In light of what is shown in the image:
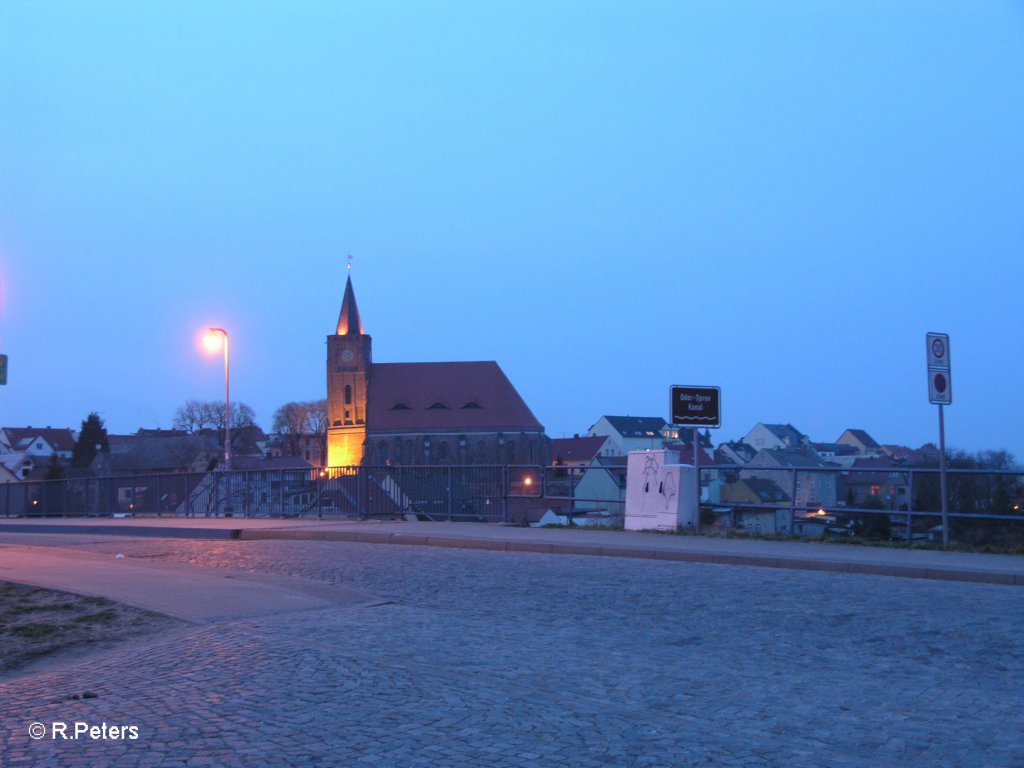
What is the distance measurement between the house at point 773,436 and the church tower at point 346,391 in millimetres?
53367

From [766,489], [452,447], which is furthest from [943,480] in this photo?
[452,447]

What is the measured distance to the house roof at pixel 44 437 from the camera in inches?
5384

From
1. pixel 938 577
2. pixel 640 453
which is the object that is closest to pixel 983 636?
pixel 938 577

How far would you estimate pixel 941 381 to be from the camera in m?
17.7

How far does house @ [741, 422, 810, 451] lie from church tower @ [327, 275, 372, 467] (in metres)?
53.4

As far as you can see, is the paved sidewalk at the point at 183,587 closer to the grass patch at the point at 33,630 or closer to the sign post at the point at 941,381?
the grass patch at the point at 33,630

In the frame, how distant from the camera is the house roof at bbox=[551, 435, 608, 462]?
13425 centimetres

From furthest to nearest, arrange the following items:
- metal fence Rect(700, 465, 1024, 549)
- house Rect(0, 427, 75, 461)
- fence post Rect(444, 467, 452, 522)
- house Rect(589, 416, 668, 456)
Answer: house Rect(589, 416, 668, 456) < house Rect(0, 427, 75, 461) < fence post Rect(444, 467, 452, 522) < metal fence Rect(700, 465, 1024, 549)

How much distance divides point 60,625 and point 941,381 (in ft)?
46.6

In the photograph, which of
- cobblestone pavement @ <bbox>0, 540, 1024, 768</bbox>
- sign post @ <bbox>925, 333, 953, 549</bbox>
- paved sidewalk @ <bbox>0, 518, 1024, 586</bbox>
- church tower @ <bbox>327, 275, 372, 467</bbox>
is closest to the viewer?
cobblestone pavement @ <bbox>0, 540, 1024, 768</bbox>

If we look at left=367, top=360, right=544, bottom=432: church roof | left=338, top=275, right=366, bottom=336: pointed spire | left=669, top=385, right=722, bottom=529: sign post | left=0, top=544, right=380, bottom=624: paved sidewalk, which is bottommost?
left=0, top=544, right=380, bottom=624: paved sidewalk

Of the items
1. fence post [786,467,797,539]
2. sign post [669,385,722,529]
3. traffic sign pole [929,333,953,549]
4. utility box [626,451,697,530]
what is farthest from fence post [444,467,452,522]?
traffic sign pole [929,333,953,549]

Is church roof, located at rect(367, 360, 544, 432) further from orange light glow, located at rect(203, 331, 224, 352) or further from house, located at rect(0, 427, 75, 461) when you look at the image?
→ orange light glow, located at rect(203, 331, 224, 352)

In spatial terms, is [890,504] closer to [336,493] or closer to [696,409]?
[696,409]
